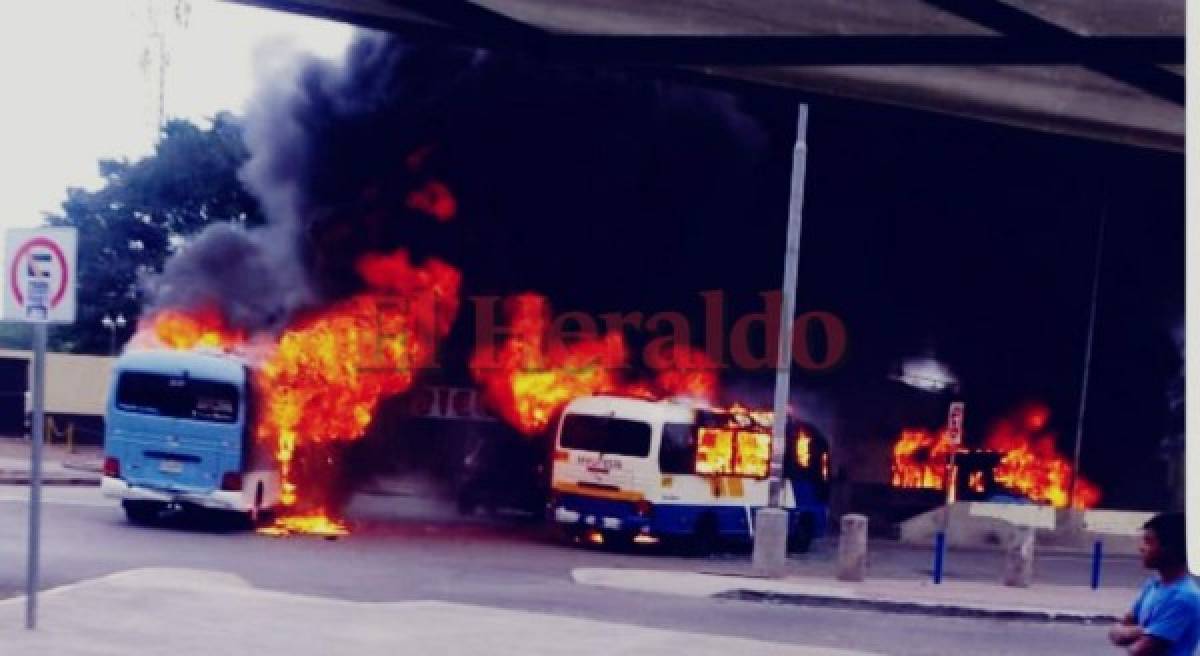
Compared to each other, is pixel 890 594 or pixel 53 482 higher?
pixel 890 594

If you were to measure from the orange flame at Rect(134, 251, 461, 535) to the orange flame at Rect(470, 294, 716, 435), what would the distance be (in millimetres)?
1376

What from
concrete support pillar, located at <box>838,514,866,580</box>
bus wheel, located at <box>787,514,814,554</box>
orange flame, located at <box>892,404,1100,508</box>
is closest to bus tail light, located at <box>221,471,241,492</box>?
concrete support pillar, located at <box>838,514,866,580</box>

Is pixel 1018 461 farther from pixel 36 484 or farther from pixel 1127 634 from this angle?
pixel 1127 634

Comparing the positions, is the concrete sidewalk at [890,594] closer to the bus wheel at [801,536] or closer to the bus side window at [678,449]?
the bus side window at [678,449]

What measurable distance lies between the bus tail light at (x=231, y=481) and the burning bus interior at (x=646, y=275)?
473 cm

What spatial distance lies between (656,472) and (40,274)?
15.3 metres

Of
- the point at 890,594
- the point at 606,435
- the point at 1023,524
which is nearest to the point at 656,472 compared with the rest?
the point at 606,435

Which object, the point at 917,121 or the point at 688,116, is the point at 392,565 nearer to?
the point at 917,121

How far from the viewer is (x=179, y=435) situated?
24.1m

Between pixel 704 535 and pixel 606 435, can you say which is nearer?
pixel 606 435

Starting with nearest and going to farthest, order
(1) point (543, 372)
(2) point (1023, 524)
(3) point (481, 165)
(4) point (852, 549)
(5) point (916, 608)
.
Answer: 1. (5) point (916, 608)
2. (4) point (852, 549)
3. (2) point (1023, 524)
4. (1) point (543, 372)
5. (3) point (481, 165)

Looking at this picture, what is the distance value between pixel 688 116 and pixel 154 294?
12755mm

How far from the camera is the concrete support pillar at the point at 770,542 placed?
22.1 meters

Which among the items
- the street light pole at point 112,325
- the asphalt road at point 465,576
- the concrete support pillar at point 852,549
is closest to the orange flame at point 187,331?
the asphalt road at point 465,576
